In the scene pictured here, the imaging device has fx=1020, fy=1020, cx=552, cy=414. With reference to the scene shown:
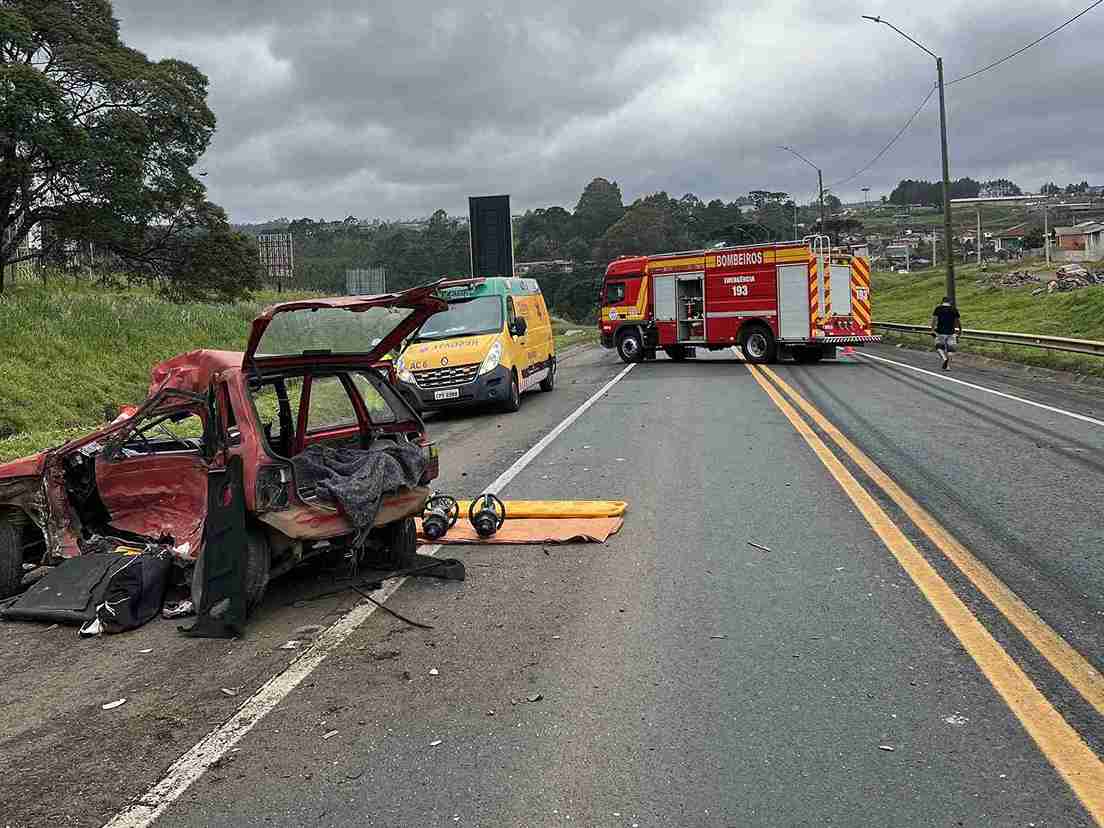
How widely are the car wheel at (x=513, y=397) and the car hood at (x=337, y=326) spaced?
9.81 metres

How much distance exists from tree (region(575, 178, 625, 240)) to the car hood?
278 feet

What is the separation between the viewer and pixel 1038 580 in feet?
20.2

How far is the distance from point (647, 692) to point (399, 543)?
108 inches

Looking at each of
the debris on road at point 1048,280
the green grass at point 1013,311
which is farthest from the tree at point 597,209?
the debris on road at point 1048,280

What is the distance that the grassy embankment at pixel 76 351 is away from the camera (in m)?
17.5

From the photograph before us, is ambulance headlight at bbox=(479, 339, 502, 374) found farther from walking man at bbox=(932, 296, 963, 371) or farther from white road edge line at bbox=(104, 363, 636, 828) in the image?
walking man at bbox=(932, 296, 963, 371)

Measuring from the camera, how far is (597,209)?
9988 cm

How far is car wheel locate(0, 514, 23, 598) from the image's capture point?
22.3 ft

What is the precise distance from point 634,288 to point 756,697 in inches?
1048

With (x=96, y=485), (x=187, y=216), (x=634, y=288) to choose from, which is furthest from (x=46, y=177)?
(x=96, y=485)

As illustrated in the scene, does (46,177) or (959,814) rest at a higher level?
(46,177)

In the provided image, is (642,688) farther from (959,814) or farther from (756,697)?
(959,814)

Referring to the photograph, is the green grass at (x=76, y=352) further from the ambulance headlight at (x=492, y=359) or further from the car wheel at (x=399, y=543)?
the car wheel at (x=399, y=543)

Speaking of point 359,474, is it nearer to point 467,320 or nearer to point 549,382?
point 467,320
